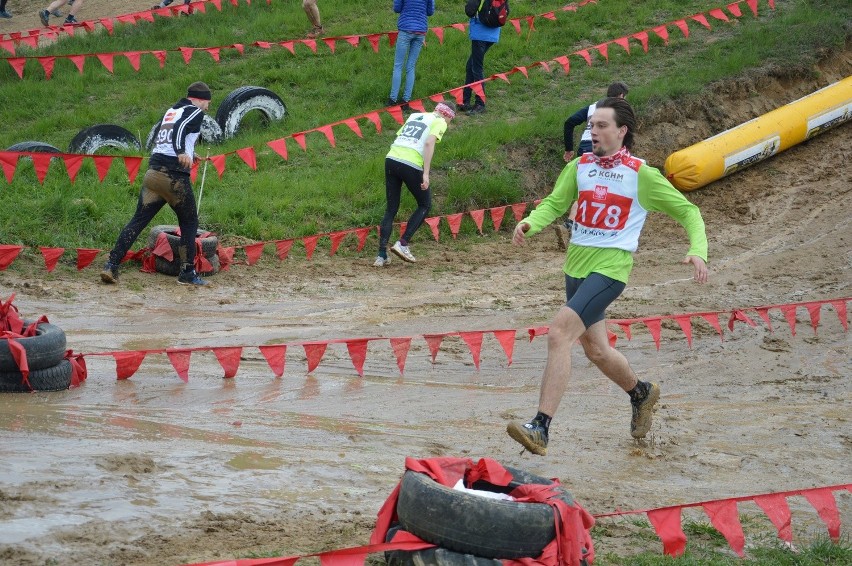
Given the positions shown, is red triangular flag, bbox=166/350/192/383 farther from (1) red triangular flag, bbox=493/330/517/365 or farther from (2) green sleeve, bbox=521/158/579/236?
(2) green sleeve, bbox=521/158/579/236

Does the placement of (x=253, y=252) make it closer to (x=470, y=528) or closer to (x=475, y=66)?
(x=475, y=66)

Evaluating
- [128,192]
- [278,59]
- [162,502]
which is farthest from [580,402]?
[278,59]

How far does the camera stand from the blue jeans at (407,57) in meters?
16.2

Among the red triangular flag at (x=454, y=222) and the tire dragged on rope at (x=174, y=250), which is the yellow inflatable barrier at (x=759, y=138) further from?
the tire dragged on rope at (x=174, y=250)

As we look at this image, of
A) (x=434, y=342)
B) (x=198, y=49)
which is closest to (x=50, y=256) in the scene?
(x=434, y=342)

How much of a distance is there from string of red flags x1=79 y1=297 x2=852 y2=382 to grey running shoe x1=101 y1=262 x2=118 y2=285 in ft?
9.15

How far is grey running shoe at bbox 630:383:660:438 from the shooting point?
24.6ft

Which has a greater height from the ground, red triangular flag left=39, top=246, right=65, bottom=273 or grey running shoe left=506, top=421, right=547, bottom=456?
grey running shoe left=506, top=421, right=547, bottom=456

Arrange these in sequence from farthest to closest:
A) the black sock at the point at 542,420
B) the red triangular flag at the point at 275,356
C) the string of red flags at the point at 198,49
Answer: the string of red flags at the point at 198,49, the red triangular flag at the point at 275,356, the black sock at the point at 542,420

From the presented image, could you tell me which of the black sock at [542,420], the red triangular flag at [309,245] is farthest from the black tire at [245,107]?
Result: the black sock at [542,420]

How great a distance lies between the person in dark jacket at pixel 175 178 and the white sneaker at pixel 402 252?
8.22 feet

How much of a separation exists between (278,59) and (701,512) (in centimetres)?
1419

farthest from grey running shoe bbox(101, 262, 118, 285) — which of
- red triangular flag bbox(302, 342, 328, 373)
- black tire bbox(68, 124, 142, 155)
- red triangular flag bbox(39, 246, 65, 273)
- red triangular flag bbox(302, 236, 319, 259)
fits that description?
black tire bbox(68, 124, 142, 155)

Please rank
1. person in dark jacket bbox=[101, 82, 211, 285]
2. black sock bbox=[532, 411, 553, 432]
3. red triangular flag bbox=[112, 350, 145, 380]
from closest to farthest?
black sock bbox=[532, 411, 553, 432] < red triangular flag bbox=[112, 350, 145, 380] < person in dark jacket bbox=[101, 82, 211, 285]
